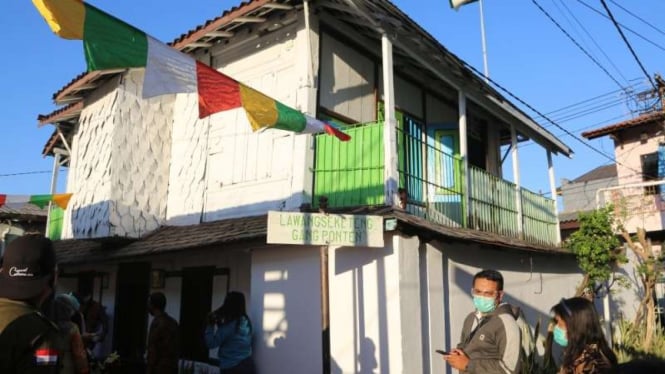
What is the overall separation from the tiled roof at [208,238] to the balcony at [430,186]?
0.37m

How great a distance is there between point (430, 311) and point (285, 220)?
110 inches

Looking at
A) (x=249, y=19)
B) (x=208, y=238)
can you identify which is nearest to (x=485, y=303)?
(x=208, y=238)

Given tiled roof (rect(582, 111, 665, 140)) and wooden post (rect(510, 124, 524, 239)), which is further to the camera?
tiled roof (rect(582, 111, 665, 140))

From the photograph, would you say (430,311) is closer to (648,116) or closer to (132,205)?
(132,205)

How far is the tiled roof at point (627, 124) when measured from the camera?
18688mm

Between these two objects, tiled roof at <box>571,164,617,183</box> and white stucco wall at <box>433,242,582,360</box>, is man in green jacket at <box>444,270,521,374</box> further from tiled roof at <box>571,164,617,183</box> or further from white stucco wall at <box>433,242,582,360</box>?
tiled roof at <box>571,164,617,183</box>

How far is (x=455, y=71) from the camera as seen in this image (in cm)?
842

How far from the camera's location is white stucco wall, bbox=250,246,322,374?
6391 mm

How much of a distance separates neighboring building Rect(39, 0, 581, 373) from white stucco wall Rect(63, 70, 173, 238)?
32mm

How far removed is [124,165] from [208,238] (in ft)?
9.13

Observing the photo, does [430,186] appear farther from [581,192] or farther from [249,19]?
[581,192]

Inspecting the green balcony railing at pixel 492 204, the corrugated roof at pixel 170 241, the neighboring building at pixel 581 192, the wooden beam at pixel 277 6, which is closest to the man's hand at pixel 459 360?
the corrugated roof at pixel 170 241

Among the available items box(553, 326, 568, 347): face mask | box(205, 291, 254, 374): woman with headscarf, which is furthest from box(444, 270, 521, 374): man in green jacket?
box(205, 291, 254, 374): woman with headscarf

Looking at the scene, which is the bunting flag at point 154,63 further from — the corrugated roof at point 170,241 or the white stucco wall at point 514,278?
the white stucco wall at point 514,278
